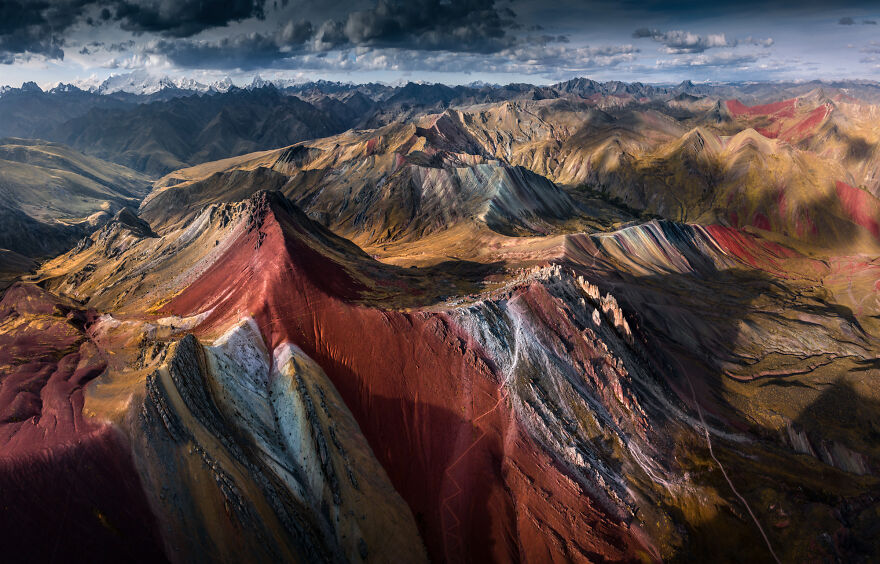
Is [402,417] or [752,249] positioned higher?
[402,417]

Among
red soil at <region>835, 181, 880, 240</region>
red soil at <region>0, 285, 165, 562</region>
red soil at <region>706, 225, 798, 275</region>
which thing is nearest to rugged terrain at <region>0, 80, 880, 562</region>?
red soil at <region>0, 285, 165, 562</region>

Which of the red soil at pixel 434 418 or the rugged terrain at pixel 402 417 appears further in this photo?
the red soil at pixel 434 418

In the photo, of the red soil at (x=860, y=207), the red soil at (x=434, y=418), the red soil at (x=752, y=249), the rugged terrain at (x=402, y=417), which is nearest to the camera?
the rugged terrain at (x=402, y=417)

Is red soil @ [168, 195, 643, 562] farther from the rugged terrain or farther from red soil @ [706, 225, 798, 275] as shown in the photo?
red soil @ [706, 225, 798, 275]

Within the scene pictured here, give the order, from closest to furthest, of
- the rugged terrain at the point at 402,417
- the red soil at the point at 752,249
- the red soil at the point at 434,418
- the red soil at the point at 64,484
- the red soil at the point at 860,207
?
the red soil at the point at 64,484, the rugged terrain at the point at 402,417, the red soil at the point at 434,418, the red soil at the point at 752,249, the red soil at the point at 860,207

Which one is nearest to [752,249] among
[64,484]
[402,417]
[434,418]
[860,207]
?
[860,207]

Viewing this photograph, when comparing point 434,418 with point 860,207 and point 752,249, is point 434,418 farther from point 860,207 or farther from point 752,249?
point 860,207

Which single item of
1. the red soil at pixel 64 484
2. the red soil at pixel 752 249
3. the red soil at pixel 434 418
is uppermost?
the red soil at pixel 64 484

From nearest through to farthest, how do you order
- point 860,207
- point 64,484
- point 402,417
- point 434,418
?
point 64,484
point 402,417
point 434,418
point 860,207

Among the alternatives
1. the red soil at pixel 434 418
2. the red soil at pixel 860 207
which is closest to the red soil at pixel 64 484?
the red soil at pixel 434 418

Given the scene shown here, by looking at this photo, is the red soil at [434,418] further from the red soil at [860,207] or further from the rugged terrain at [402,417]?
the red soil at [860,207]
